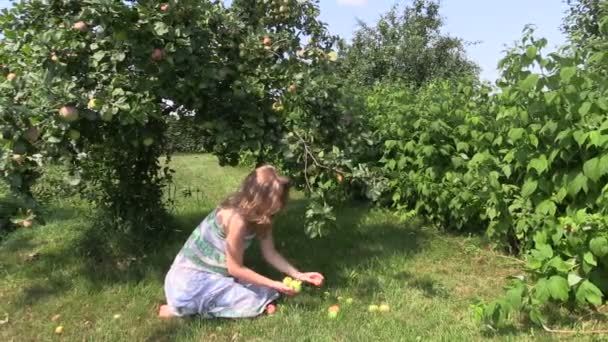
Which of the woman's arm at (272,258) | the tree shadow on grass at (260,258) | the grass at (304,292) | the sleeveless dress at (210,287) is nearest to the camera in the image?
the grass at (304,292)

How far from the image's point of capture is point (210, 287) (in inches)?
144

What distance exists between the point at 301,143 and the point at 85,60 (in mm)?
1479

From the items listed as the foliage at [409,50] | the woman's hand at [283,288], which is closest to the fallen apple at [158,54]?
the woman's hand at [283,288]

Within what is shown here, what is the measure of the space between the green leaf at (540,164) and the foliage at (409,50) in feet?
41.6

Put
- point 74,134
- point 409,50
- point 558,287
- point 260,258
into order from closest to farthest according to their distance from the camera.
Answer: point 558,287 → point 74,134 → point 260,258 → point 409,50

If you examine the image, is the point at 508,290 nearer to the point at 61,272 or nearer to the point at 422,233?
the point at 422,233

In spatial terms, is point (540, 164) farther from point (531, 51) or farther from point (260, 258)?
point (260, 258)

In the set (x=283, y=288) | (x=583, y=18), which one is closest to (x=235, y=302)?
(x=283, y=288)

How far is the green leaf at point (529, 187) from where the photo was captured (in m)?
3.60

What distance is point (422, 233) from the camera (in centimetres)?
557

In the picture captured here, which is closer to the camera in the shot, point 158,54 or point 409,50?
point 158,54

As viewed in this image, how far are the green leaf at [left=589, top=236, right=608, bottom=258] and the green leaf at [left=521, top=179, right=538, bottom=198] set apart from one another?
646 mm

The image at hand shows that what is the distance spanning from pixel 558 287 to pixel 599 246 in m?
0.30

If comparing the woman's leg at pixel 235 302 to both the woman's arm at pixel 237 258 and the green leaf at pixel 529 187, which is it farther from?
the green leaf at pixel 529 187
